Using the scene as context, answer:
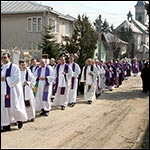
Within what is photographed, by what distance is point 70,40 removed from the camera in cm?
2812

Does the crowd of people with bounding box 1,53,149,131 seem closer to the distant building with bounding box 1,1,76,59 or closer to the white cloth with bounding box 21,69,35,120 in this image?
the white cloth with bounding box 21,69,35,120

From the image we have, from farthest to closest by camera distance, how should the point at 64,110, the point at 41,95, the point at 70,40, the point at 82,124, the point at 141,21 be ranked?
1. the point at 141,21
2. the point at 70,40
3. the point at 64,110
4. the point at 41,95
5. the point at 82,124

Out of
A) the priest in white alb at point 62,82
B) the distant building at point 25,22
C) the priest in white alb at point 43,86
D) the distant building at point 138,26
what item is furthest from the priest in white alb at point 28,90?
the distant building at point 138,26

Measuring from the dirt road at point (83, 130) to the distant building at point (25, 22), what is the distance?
25.9m

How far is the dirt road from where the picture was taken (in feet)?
30.0

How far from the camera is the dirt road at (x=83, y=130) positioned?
360 inches

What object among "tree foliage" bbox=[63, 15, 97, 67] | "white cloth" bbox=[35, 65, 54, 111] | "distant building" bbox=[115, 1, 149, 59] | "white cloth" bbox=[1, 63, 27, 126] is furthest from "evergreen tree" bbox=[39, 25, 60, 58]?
"distant building" bbox=[115, 1, 149, 59]

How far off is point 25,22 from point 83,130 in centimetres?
3229

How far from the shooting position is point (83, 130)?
10.8 m

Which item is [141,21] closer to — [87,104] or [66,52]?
[66,52]

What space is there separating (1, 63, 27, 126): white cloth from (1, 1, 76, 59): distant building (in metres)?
29.7

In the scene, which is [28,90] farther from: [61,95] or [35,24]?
[35,24]

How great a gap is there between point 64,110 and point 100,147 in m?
5.90

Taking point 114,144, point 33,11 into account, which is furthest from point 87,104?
point 33,11
